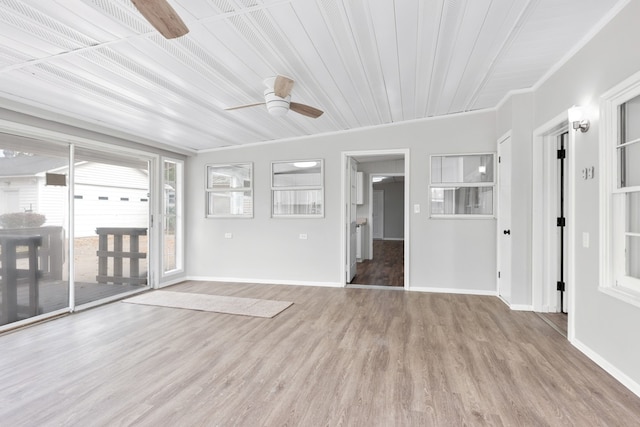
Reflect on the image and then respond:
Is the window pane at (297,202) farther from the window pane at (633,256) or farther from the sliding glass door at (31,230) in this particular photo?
the window pane at (633,256)

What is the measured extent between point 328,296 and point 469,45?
3.43m

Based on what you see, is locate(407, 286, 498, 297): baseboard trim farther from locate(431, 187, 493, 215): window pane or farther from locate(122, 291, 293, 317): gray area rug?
locate(122, 291, 293, 317): gray area rug

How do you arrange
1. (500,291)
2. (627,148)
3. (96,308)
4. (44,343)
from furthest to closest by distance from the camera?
(500,291), (96,308), (44,343), (627,148)

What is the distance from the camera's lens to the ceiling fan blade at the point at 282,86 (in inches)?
110

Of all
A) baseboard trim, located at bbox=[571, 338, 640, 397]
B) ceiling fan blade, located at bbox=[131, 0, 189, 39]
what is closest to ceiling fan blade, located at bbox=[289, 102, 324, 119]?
ceiling fan blade, located at bbox=[131, 0, 189, 39]

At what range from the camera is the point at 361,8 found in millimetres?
2129

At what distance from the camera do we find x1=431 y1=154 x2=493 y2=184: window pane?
15.4ft

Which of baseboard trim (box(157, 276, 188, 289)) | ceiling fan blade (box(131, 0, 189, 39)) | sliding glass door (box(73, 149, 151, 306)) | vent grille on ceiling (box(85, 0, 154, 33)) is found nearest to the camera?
ceiling fan blade (box(131, 0, 189, 39))

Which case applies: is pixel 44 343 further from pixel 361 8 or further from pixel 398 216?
pixel 398 216

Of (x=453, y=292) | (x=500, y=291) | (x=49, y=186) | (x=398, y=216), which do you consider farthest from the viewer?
(x=398, y=216)

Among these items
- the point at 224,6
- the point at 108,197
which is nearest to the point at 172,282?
the point at 108,197

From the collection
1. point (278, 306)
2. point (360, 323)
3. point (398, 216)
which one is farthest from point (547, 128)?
point (398, 216)

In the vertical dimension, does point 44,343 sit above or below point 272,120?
below

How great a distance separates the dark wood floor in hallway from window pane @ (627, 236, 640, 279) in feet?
10.5
